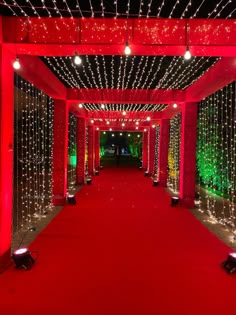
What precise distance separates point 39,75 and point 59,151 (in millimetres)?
3168

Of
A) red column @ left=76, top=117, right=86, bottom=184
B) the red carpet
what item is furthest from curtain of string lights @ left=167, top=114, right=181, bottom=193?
the red carpet

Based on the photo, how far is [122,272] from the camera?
13.1 feet

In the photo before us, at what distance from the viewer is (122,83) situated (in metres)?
7.55

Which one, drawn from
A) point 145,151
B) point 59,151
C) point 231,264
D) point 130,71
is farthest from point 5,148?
point 145,151

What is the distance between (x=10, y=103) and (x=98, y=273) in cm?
261

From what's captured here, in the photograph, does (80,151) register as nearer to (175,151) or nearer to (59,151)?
(175,151)

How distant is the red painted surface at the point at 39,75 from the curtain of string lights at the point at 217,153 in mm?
4385

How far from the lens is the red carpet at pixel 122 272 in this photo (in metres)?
3.18

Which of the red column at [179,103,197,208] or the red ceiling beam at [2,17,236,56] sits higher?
the red ceiling beam at [2,17,236,56]

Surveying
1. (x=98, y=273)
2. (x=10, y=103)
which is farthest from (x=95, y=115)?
(x=98, y=273)

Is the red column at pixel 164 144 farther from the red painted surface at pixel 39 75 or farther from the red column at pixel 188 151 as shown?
the red painted surface at pixel 39 75

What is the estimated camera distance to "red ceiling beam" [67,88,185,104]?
8297 millimetres

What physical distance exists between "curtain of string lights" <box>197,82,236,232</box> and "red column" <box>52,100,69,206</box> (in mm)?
3925

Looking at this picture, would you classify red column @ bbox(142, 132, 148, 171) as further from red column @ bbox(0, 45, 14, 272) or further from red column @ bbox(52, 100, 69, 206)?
red column @ bbox(0, 45, 14, 272)
